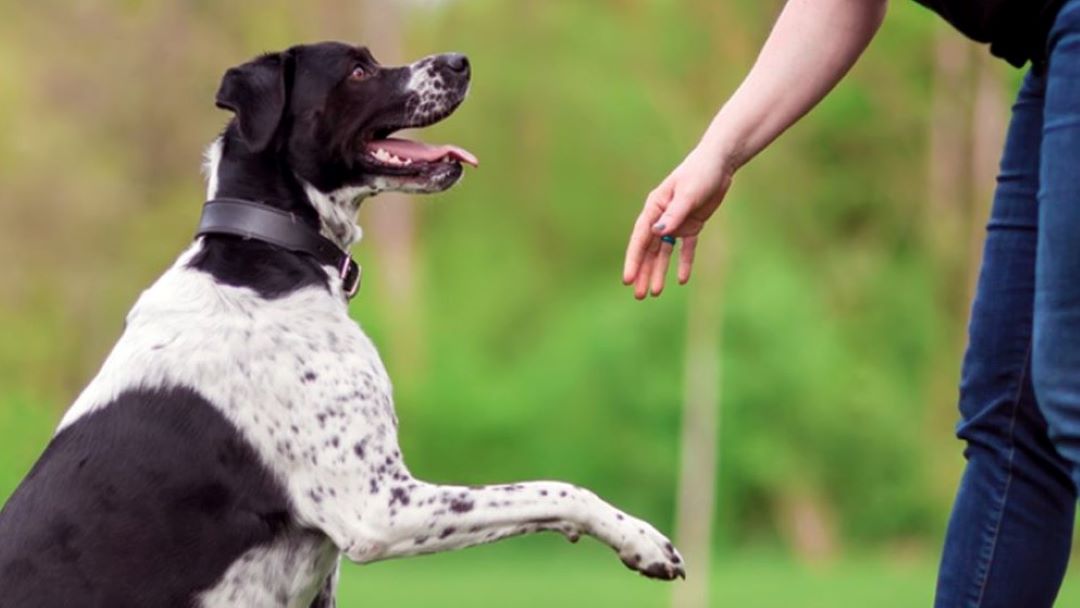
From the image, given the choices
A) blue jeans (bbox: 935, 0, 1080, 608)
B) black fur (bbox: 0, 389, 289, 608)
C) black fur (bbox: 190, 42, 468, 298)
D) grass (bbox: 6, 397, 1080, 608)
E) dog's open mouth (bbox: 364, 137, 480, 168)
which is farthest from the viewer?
grass (bbox: 6, 397, 1080, 608)

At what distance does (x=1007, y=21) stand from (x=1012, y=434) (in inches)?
27.6

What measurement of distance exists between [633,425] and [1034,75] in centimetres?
2121

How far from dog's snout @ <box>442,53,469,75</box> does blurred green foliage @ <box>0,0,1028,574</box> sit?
53.0 ft

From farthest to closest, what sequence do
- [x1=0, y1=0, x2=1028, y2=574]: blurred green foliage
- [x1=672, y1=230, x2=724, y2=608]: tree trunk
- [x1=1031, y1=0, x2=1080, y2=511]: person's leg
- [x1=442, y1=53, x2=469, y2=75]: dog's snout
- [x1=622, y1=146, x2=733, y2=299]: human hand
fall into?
[x1=0, y1=0, x2=1028, y2=574]: blurred green foliage < [x1=672, y1=230, x2=724, y2=608]: tree trunk < [x1=442, y1=53, x2=469, y2=75]: dog's snout < [x1=622, y1=146, x2=733, y2=299]: human hand < [x1=1031, y1=0, x2=1080, y2=511]: person's leg

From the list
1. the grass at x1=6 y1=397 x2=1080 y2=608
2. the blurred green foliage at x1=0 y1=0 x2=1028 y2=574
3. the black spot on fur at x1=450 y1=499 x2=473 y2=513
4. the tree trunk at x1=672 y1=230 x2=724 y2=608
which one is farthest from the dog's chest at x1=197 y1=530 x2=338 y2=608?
the blurred green foliage at x1=0 y1=0 x2=1028 y2=574

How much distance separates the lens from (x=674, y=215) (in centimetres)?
328

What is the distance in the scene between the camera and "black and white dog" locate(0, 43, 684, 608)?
3.71 m

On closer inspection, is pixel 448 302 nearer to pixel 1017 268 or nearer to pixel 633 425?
pixel 633 425

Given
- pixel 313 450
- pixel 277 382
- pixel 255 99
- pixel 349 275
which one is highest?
pixel 255 99

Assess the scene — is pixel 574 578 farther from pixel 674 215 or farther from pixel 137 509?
pixel 674 215

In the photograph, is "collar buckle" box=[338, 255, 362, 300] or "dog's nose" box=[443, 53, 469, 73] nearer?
"collar buckle" box=[338, 255, 362, 300]

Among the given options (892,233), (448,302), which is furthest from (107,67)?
(892,233)

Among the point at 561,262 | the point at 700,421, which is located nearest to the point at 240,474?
the point at 700,421

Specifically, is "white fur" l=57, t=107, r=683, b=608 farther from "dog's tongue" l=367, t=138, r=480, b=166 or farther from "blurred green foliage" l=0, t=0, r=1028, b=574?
"blurred green foliage" l=0, t=0, r=1028, b=574
